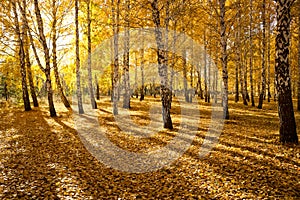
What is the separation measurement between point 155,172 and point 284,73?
511cm

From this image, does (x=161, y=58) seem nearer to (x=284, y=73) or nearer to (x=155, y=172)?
(x=284, y=73)

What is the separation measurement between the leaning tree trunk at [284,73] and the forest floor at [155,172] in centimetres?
60

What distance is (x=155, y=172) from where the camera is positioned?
604 cm

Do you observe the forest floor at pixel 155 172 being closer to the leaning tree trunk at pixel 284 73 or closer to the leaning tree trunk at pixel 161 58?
the leaning tree trunk at pixel 284 73

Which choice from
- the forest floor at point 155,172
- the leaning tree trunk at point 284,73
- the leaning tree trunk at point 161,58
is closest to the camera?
the forest floor at point 155,172

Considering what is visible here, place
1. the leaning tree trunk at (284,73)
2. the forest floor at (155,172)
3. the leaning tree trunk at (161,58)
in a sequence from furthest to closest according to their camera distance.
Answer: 1. the leaning tree trunk at (161,58)
2. the leaning tree trunk at (284,73)
3. the forest floor at (155,172)

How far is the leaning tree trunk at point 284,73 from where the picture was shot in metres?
6.93

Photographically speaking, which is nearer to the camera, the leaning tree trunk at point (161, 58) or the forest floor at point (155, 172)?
the forest floor at point (155, 172)

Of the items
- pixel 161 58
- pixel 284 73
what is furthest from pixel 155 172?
pixel 161 58

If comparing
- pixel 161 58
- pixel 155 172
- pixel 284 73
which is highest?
pixel 161 58

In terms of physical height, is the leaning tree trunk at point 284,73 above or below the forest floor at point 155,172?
above

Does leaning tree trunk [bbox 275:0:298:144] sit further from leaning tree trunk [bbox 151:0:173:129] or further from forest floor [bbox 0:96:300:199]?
leaning tree trunk [bbox 151:0:173:129]

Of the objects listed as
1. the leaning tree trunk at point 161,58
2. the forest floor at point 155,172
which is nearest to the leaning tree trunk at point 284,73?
the forest floor at point 155,172

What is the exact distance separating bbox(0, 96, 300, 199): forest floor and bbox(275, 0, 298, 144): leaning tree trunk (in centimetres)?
60
